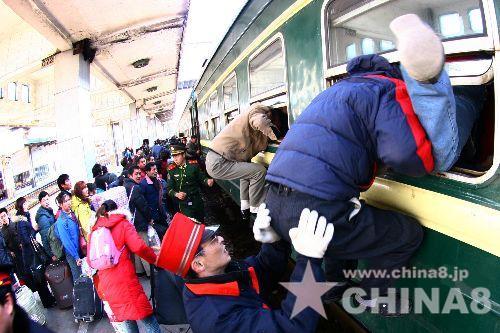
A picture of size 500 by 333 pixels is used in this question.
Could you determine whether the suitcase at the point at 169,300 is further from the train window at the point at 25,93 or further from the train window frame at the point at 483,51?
the train window at the point at 25,93

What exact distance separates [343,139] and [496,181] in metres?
0.58

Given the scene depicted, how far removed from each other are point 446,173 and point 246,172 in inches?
85.6

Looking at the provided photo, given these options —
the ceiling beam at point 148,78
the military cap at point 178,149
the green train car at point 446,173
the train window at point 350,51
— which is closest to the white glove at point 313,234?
the green train car at point 446,173

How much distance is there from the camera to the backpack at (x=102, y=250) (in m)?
2.84

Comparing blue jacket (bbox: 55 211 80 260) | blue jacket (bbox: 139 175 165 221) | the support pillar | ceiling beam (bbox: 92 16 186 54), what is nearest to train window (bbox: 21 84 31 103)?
ceiling beam (bbox: 92 16 186 54)

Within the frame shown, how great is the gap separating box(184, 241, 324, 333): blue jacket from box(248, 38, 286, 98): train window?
1.79 meters

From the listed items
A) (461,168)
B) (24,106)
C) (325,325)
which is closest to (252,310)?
(461,168)

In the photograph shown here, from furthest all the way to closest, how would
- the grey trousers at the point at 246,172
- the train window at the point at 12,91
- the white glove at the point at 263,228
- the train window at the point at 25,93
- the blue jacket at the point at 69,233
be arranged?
the train window at the point at 25,93
the train window at the point at 12,91
the blue jacket at the point at 69,233
the grey trousers at the point at 246,172
the white glove at the point at 263,228

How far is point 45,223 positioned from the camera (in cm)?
429

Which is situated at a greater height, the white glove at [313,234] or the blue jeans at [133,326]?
Answer: the white glove at [313,234]

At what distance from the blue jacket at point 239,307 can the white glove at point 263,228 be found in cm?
21

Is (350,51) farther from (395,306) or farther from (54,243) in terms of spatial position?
(54,243)

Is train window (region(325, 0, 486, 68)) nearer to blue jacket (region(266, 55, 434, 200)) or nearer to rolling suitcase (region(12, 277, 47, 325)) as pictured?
blue jacket (region(266, 55, 434, 200))

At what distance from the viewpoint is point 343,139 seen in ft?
4.83
